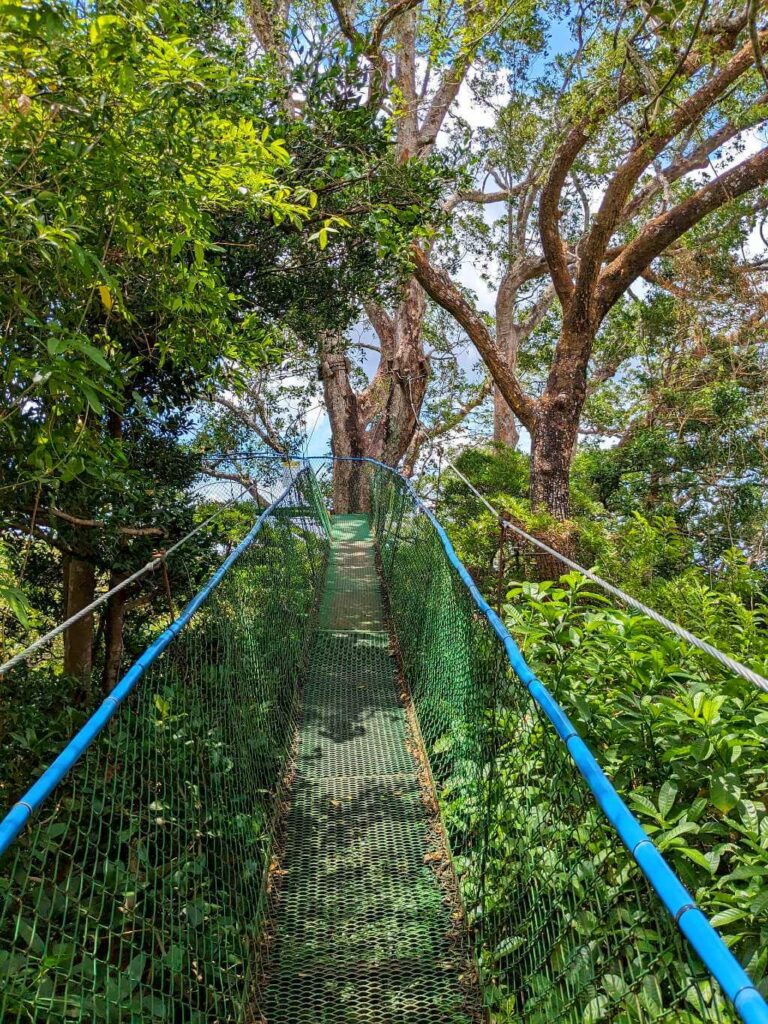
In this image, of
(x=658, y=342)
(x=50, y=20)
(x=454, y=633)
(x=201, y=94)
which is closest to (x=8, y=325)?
(x=50, y=20)

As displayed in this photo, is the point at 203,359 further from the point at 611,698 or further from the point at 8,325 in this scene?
the point at 611,698

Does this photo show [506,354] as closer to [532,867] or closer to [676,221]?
[676,221]

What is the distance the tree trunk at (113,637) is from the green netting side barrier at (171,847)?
152 cm

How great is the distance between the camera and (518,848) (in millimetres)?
2408

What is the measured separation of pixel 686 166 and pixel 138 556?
384 inches

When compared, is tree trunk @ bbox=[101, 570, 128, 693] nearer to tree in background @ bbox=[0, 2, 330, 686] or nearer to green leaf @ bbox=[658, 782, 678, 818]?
tree in background @ bbox=[0, 2, 330, 686]

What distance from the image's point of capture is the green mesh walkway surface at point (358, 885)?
2570 millimetres

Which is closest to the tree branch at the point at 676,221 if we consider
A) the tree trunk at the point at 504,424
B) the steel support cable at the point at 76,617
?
the steel support cable at the point at 76,617

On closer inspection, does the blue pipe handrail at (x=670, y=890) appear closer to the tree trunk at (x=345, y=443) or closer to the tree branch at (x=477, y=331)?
the tree branch at (x=477, y=331)

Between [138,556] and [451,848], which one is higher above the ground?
[138,556]

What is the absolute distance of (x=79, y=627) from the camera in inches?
210

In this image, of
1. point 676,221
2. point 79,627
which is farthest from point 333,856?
point 676,221

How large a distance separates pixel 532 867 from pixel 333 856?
139 cm

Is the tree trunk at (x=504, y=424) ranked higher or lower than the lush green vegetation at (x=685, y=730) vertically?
higher
